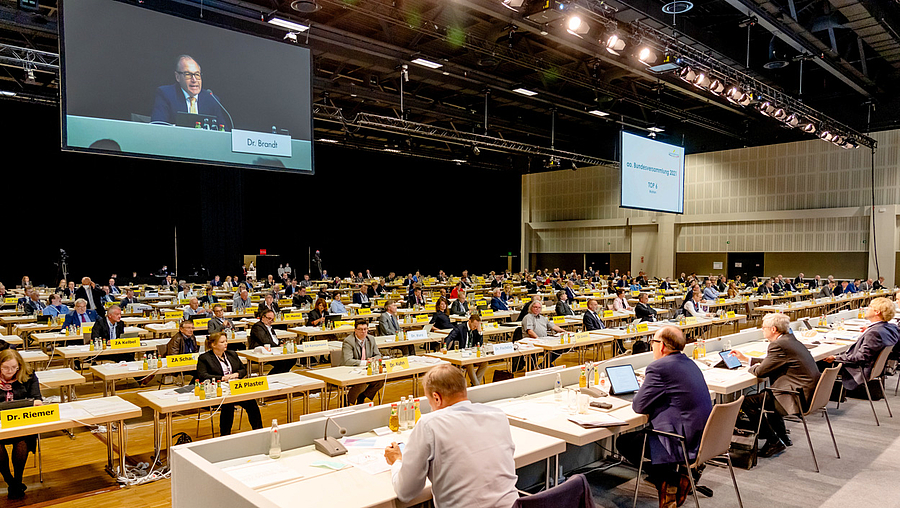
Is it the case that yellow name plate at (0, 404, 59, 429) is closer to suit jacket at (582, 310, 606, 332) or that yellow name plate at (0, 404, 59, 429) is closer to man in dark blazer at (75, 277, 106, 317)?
suit jacket at (582, 310, 606, 332)

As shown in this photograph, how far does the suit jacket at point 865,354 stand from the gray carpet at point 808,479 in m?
0.64

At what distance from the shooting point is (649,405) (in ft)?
11.5

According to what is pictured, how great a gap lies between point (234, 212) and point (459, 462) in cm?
2110

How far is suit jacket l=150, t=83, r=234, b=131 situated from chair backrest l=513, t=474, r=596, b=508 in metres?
6.32

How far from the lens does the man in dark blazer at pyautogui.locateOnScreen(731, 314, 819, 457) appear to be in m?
4.70

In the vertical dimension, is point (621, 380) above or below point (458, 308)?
above

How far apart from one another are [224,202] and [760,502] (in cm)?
2075

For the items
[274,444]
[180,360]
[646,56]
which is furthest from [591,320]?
[274,444]

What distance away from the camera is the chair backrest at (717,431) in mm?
3312

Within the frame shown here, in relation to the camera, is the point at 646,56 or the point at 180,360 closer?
the point at 180,360

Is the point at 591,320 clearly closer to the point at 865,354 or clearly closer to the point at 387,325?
the point at 387,325

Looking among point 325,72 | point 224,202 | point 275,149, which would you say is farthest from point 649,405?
point 224,202

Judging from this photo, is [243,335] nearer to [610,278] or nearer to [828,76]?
[610,278]

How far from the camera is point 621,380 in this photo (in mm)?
4324
